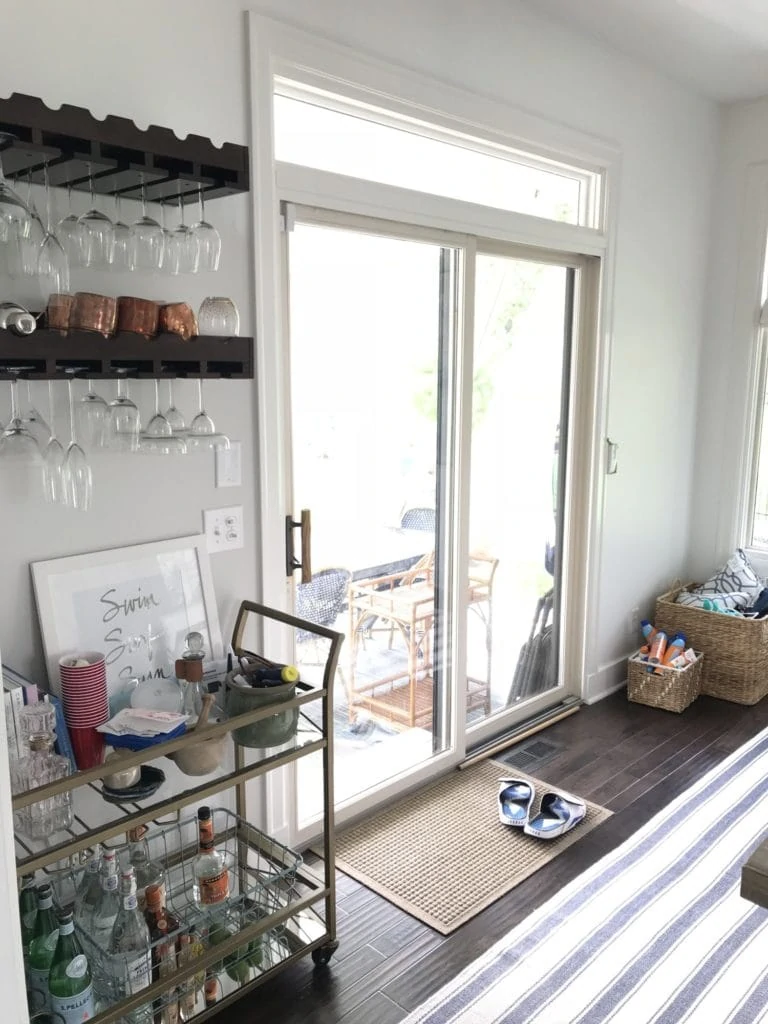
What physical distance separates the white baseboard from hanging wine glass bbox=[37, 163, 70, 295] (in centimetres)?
285

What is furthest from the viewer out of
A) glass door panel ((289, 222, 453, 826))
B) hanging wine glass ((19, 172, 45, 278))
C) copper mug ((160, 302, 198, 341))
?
glass door panel ((289, 222, 453, 826))

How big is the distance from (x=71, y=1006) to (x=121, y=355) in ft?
4.20

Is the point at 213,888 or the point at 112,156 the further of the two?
the point at 213,888

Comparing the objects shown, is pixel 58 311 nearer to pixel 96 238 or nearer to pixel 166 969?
pixel 96 238

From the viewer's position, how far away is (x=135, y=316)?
1709mm

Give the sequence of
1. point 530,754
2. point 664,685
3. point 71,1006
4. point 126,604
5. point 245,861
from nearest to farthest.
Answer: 1. point 71,1006
2. point 126,604
3. point 245,861
4. point 530,754
5. point 664,685

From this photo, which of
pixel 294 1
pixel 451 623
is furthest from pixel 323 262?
pixel 451 623

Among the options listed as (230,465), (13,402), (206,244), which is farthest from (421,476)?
(13,402)

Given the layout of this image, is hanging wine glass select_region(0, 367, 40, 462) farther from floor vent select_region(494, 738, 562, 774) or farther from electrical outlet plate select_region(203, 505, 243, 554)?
floor vent select_region(494, 738, 562, 774)

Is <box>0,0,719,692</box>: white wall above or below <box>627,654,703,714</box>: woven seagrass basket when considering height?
above

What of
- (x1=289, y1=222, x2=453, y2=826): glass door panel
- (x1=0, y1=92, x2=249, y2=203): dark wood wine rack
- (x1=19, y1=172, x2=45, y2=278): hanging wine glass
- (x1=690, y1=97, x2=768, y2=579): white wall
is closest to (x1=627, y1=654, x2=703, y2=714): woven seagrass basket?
(x1=690, y1=97, x2=768, y2=579): white wall

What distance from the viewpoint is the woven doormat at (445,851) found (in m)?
2.38

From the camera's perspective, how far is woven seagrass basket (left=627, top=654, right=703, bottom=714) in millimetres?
3617

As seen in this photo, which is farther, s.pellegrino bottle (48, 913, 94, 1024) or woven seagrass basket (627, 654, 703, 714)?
woven seagrass basket (627, 654, 703, 714)
